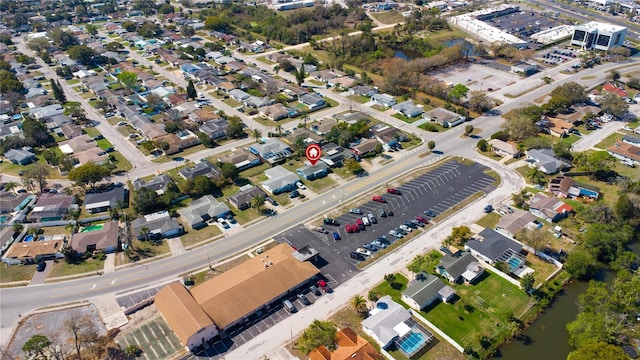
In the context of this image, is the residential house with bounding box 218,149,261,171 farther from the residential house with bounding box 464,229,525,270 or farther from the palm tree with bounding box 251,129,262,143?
the residential house with bounding box 464,229,525,270

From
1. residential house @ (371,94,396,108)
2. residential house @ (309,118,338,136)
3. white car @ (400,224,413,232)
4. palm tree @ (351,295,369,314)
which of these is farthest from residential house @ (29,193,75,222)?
residential house @ (371,94,396,108)

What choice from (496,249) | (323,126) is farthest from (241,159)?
(496,249)

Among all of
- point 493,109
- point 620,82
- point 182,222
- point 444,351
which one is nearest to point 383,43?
point 493,109

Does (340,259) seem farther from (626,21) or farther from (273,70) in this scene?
(626,21)

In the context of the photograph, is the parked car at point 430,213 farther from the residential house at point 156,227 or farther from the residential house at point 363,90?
the residential house at point 363,90

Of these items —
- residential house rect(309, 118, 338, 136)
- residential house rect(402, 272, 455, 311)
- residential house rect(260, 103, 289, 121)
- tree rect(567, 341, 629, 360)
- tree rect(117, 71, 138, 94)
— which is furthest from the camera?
tree rect(117, 71, 138, 94)

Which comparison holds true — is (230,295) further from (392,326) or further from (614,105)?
(614,105)
